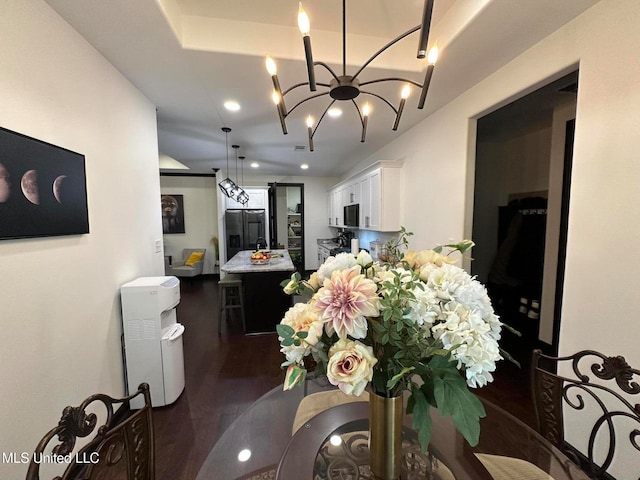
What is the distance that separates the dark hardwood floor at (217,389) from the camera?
1.77m

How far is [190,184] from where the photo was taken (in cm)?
689

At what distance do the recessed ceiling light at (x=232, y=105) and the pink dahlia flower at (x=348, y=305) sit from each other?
8.72 feet

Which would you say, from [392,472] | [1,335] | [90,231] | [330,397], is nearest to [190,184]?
[90,231]

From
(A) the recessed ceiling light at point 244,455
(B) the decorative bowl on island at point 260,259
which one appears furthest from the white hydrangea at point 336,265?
(B) the decorative bowl on island at point 260,259

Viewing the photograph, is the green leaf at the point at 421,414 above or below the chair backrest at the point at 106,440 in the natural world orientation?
above

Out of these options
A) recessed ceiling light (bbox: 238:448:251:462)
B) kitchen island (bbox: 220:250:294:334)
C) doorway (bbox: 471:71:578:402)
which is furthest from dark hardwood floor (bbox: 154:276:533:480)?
recessed ceiling light (bbox: 238:448:251:462)

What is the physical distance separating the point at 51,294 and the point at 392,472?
1.87m

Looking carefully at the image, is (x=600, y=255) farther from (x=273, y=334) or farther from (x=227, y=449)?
(x=273, y=334)

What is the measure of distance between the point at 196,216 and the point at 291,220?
2517 millimetres

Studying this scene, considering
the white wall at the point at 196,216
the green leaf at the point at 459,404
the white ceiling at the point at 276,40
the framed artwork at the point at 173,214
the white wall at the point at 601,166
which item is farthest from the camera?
the white wall at the point at 196,216

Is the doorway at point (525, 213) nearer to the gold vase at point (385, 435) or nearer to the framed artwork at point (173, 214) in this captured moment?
the gold vase at point (385, 435)

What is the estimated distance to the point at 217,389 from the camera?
240cm

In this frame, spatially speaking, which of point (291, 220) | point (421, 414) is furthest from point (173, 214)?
point (421, 414)

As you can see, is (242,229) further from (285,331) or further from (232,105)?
(285,331)
